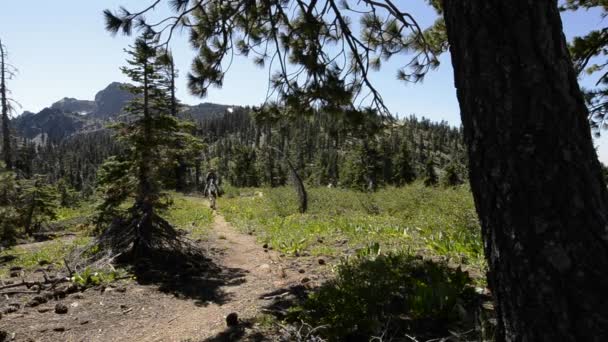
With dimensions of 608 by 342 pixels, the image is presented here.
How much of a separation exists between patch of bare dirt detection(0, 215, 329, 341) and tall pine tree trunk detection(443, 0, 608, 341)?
232 centimetres

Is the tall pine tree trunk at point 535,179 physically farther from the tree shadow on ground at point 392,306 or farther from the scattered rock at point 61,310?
the scattered rock at point 61,310

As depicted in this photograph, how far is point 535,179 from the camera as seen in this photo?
4.99 ft

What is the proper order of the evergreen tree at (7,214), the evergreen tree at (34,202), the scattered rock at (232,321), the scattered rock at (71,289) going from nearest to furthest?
the scattered rock at (232,321) → the scattered rock at (71,289) → the evergreen tree at (7,214) → the evergreen tree at (34,202)

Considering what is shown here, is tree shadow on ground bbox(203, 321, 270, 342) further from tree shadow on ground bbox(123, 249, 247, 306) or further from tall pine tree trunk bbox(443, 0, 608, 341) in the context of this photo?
tall pine tree trunk bbox(443, 0, 608, 341)

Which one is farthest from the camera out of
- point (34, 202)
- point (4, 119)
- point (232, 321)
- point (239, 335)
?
point (4, 119)

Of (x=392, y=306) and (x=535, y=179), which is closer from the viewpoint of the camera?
(x=535, y=179)

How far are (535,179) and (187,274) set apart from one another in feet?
17.5

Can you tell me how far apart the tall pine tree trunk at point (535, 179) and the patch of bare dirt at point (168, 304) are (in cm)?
232

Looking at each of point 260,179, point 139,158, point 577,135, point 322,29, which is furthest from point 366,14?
point 260,179

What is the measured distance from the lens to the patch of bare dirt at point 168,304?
378 cm

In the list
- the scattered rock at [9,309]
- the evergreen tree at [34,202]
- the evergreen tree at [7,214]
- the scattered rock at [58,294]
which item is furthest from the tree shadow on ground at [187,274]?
the evergreen tree at [34,202]

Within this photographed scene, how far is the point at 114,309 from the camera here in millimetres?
4438

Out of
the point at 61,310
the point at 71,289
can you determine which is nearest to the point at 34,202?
the point at 71,289

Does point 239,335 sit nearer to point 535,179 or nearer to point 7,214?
point 535,179
